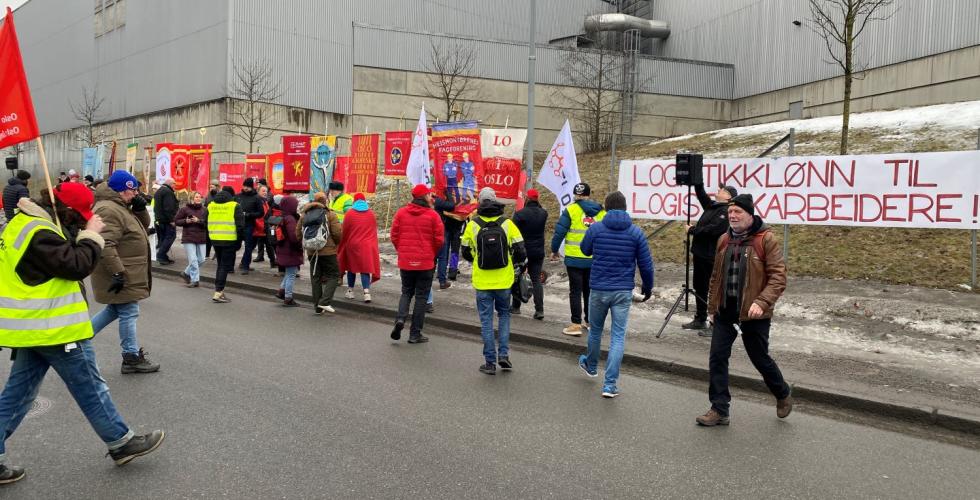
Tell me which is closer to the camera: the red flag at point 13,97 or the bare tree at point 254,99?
the red flag at point 13,97

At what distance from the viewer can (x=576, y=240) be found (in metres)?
9.20

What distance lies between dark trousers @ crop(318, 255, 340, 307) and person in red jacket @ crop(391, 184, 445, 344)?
2.31m

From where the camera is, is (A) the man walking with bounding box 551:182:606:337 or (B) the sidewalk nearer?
(B) the sidewalk

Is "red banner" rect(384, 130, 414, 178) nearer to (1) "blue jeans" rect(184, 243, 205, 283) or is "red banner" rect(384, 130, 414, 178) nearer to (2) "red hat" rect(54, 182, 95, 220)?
(1) "blue jeans" rect(184, 243, 205, 283)

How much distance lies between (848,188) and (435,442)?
8174 millimetres

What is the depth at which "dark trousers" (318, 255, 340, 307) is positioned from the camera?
35.1 ft

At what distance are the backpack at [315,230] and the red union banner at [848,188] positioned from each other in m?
5.44

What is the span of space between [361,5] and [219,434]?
3248 cm

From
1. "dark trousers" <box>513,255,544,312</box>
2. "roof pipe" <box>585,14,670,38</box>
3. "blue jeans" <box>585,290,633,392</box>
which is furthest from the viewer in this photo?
"roof pipe" <box>585,14,670,38</box>

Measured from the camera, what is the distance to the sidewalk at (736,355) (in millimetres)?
6250

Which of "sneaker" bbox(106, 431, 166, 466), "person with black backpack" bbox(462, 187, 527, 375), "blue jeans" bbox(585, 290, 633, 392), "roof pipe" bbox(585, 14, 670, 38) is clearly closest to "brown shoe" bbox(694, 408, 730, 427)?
"blue jeans" bbox(585, 290, 633, 392)

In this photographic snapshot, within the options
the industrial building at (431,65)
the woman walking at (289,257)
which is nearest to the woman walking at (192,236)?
the woman walking at (289,257)

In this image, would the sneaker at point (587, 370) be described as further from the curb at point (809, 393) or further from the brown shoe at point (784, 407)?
the brown shoe at point (784, 407)

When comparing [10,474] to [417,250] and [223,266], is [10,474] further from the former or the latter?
[223,266]
